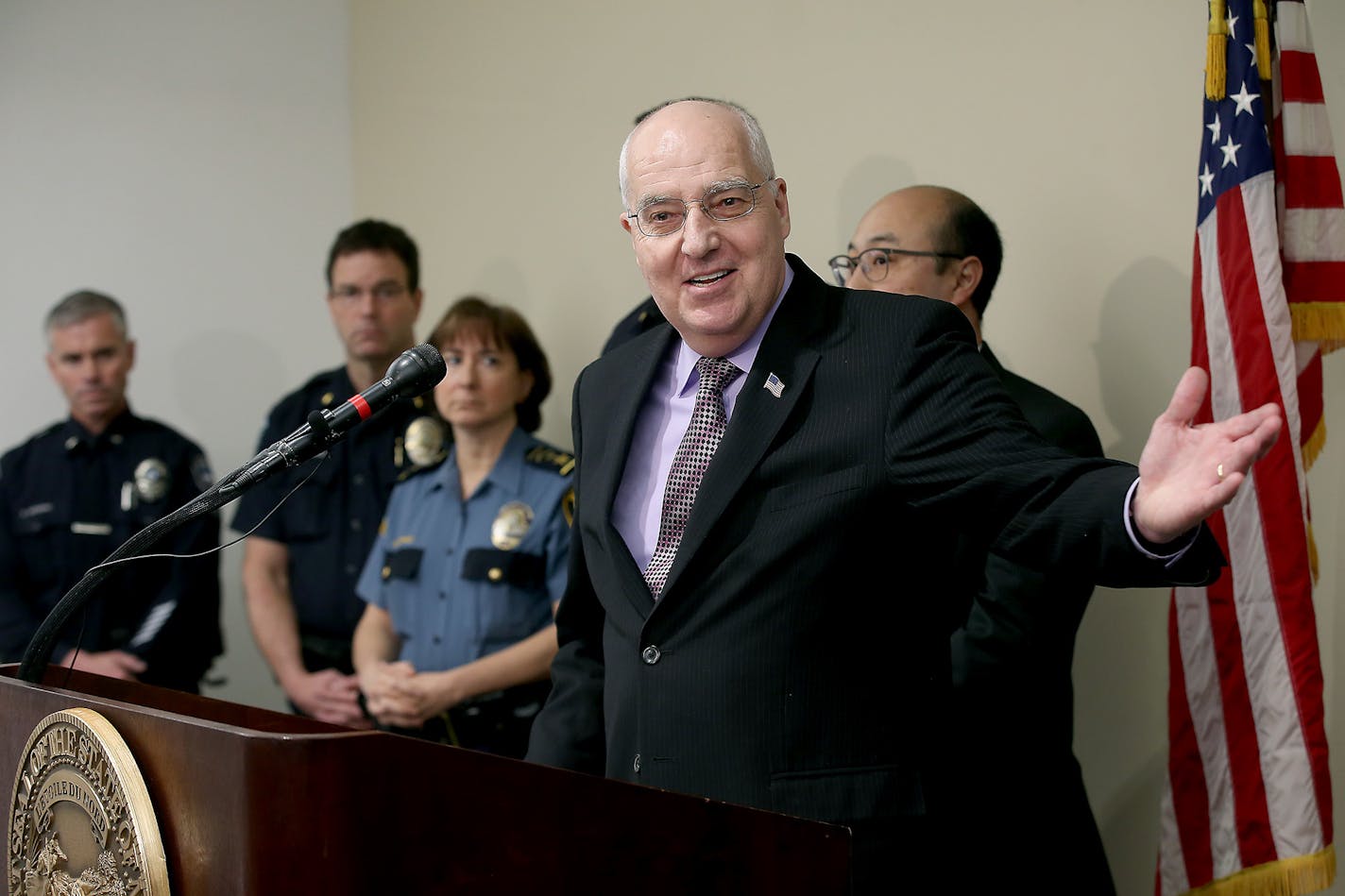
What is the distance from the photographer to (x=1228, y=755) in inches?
94.2

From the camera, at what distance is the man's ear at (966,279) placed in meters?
2.70

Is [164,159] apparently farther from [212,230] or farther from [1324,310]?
[1324,310]

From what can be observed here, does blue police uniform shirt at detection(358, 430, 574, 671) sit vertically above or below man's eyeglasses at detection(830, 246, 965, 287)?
below

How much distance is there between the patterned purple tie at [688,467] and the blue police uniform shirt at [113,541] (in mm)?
2345

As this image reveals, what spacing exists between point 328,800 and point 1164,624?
2.02 metres

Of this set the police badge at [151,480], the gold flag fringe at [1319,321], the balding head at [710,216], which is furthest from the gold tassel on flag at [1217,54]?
the police badge at [151,480]

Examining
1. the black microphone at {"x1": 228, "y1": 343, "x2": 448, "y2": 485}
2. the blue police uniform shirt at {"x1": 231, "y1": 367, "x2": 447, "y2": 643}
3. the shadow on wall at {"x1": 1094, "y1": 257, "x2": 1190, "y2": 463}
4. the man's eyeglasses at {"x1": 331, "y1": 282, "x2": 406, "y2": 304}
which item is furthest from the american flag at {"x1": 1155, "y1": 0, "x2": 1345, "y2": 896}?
the man's eyeglasses at {"x1": 331, "y1": 282, "x2": 406, "y2": 304}

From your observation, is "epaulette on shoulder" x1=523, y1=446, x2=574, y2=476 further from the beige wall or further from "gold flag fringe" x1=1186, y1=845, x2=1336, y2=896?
"gold flag fringe" x1=1186, y1=845, x2=1336, y2=896

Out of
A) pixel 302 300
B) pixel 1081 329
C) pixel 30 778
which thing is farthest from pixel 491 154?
pixel 30 778

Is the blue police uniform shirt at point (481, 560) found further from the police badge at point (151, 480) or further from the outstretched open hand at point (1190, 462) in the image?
the outstretched open hand at point (1190, 462)

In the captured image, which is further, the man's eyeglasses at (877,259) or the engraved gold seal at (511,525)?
the engraved gold seal at (511,525)

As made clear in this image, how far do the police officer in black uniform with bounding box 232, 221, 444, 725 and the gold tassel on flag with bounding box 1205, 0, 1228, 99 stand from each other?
6.53ft

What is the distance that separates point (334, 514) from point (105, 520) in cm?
72

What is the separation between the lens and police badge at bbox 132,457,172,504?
3.96 m
